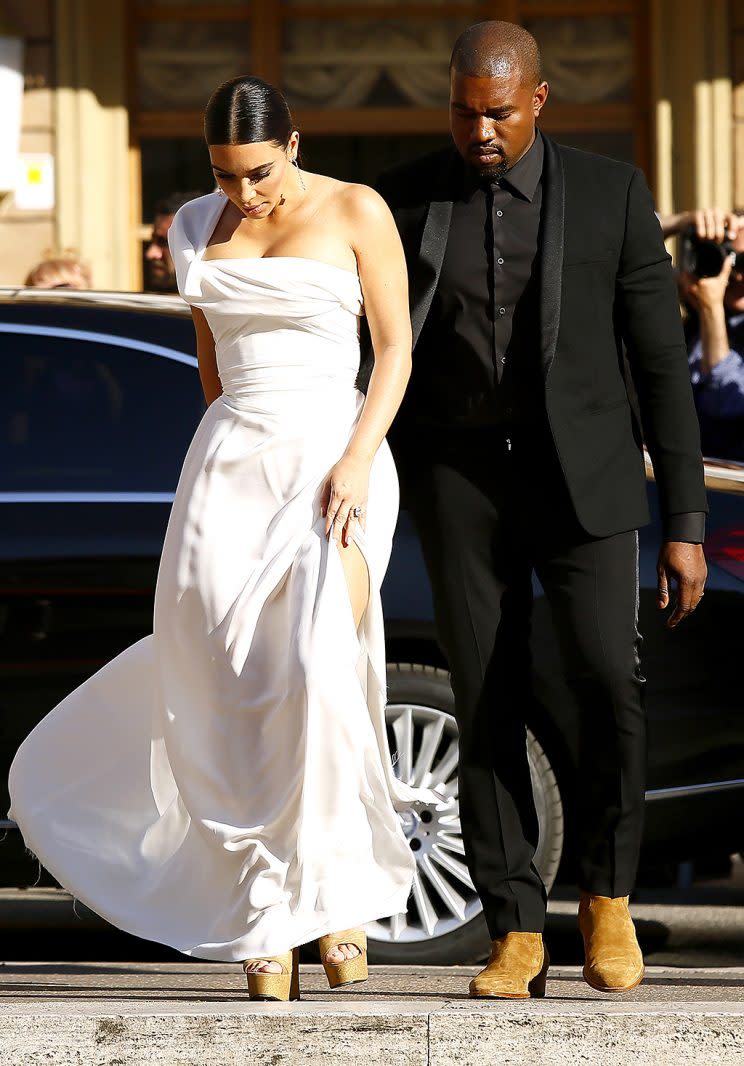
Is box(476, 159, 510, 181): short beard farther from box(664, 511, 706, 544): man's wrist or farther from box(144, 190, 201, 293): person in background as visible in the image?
box(144, 190, 201, 293): person in background

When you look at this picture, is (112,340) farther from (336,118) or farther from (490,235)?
(336,118)

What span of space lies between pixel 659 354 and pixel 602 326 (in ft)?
0.44

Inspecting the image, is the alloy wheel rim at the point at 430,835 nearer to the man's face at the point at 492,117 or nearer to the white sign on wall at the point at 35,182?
the man's face at the point at 492,117

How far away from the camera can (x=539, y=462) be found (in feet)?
13.5

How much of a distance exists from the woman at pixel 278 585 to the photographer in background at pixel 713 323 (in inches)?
89.2

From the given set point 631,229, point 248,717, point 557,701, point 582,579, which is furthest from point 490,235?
point 557,701

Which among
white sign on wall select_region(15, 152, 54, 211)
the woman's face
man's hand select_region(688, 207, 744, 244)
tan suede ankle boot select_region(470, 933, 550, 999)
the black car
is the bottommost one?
tan suede ankle boot select_region(470, 933, 550, 999)

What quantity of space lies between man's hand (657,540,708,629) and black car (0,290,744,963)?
956mm

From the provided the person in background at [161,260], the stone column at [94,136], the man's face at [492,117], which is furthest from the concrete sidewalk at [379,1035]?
the stone column at [94,136]

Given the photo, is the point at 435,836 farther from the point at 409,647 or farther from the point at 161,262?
the point at 161,262

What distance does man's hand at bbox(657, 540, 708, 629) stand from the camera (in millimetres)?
4121

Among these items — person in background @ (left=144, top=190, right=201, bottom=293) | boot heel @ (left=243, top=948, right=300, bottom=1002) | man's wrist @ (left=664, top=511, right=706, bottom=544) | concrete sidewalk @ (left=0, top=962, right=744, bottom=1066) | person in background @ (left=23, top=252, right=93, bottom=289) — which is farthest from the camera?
person in background @ (left=23, top=252, right=93, bottom=289)

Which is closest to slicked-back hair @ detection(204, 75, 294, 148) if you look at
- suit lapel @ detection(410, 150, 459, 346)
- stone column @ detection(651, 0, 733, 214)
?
suit lapel @ detection(410, 150, 459, 346)

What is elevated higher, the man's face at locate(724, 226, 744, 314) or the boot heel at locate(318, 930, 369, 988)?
the man's face at locate(724, 226, 744, 314)
